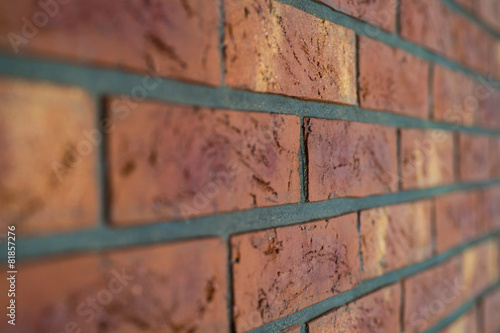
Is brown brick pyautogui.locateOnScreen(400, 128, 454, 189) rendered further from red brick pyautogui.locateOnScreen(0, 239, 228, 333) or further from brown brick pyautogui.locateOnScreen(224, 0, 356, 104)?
red brick pyautogui.locateOnScreen(0, 239, 228, 333)

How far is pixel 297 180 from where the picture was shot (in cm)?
45

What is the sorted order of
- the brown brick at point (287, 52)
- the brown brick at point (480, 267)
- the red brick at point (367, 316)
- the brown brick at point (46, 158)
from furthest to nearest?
the brown brick at point (480, 267)
the red brick at point (367, 316)
the brown brick at point (287, 52)
the brown brick at point (46, 158)

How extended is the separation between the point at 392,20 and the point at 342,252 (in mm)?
356

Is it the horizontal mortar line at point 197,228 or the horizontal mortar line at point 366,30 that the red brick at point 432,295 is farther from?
the horizontal mortar line at point 366,30

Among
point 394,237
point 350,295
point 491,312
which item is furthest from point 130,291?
point 491,312

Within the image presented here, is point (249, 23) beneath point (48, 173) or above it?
above

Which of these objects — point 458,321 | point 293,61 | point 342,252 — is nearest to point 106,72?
point 293,61

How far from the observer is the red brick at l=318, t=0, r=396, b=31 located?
514 millimetres

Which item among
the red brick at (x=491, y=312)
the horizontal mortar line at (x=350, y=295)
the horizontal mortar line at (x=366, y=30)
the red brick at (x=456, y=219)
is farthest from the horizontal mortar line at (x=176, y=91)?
the red brick at (x=491, y=312)

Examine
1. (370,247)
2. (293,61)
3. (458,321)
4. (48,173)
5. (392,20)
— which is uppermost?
(392,20)

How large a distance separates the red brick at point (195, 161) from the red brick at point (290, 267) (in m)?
0.04

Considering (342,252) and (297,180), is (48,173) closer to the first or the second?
(297,180)

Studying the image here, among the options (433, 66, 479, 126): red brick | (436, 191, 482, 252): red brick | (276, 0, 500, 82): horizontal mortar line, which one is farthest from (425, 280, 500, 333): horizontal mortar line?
(276, 0, 500, 82): horizontal mortar line

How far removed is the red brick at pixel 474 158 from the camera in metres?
0.85
